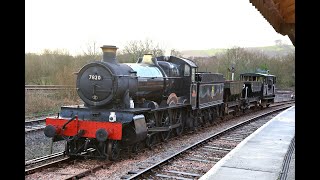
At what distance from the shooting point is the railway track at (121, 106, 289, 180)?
7691mm

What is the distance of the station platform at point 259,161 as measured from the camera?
716 centimetres

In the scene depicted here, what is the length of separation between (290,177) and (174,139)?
566 cm

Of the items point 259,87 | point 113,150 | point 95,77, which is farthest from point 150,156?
point 259,87

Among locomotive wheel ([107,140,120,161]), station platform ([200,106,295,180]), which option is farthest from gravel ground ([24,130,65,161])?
station platform ([200,106,295,180])

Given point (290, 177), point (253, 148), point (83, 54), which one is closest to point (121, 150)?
point (253, 148)

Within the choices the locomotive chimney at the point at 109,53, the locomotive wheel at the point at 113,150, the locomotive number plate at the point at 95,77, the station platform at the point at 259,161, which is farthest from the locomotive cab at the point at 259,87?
the locomotive number plate at the point at 95,77

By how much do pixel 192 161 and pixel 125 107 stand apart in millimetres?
2210

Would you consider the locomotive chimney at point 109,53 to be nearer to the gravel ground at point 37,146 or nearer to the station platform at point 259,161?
the gravel ground at point 37,146

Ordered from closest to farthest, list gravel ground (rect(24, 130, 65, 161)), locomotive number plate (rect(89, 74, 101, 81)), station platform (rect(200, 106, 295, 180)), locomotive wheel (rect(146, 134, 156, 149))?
1. station platform (rect(200, 106, 295, 180))
2. locomotive number plate (rect(89, 74, 101, 81))
3. gravel ground (rect(24, 130, 65, 161))
4. locomotive wheel (rect(146, 134, 156, 149))

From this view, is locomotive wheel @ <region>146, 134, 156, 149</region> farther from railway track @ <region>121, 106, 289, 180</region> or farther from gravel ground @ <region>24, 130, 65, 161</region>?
gravel ground @ <region>24, 130, 65, 161</region>

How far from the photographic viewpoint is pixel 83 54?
2728 centimetres

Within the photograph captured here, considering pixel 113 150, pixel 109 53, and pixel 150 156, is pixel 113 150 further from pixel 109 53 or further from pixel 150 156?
pixel 109 53

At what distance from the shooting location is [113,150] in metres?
9.11
